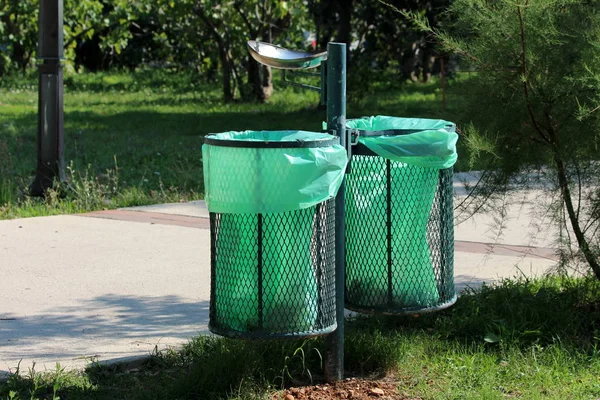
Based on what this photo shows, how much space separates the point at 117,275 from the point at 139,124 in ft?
32.9

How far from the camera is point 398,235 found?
4176 mm

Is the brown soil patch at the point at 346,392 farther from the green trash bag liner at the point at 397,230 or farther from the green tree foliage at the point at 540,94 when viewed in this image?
the green tree foliage at the point at 540,94

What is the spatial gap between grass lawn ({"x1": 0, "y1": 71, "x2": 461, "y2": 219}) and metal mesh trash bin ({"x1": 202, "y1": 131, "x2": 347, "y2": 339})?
188 cm

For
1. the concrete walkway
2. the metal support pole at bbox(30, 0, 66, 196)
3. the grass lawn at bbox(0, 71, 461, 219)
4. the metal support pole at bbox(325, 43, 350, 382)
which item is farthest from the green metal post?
the metal support pole at bbox(30, 0, 66, 196)

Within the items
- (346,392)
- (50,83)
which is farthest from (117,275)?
(50,83)

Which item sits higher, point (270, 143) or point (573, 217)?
point (270, 143)

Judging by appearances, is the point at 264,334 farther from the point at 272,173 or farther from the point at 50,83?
the point at 50,83

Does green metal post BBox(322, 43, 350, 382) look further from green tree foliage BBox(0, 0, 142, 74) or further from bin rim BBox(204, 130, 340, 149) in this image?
green tree foliage BBox(0, 0, 142, 74)

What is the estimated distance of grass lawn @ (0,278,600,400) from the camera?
3988 mm

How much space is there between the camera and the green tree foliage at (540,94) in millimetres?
4648

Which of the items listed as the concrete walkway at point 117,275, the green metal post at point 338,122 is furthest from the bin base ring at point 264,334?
the concrete walkway at point 117,275

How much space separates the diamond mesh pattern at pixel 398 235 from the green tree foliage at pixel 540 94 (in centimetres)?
55

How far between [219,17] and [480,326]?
1433 centimetres

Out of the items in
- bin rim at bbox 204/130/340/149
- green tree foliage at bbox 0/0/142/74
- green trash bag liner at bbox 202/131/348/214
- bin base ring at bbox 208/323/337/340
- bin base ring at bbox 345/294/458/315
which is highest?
green tree foliage at bbox 0/0/142/74
